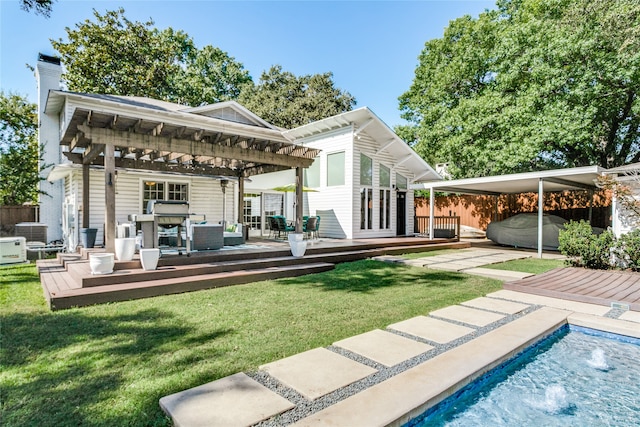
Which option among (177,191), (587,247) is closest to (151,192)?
(177,191)

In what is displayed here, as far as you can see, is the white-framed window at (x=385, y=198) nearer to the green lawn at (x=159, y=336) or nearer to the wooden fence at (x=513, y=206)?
the wooden fence at (x=513, y=206)

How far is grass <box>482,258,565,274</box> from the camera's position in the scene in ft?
25.3

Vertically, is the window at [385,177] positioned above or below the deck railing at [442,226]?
above

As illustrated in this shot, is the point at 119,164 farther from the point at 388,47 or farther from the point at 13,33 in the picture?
the point at 388,47

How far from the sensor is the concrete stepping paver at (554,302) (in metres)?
4.56

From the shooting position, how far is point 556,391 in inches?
116

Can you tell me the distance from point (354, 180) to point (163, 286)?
7822 mm

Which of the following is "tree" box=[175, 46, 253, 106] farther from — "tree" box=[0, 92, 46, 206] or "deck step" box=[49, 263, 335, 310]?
"deck step" box=[49, 263, 335, 310]

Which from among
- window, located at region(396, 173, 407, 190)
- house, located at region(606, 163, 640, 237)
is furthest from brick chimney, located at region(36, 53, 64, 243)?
house, located at region(606, 163, 640, 237)

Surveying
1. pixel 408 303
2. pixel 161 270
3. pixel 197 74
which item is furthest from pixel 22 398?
pixel 197 74

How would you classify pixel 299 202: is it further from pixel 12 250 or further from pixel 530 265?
pixel 12 250

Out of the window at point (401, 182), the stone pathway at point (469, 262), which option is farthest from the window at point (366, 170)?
the stone pathway at point (469, 262)

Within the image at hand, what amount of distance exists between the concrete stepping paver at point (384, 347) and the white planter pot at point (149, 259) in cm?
392

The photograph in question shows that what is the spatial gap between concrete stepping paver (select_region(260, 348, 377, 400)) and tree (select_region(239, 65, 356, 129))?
22.5 m
